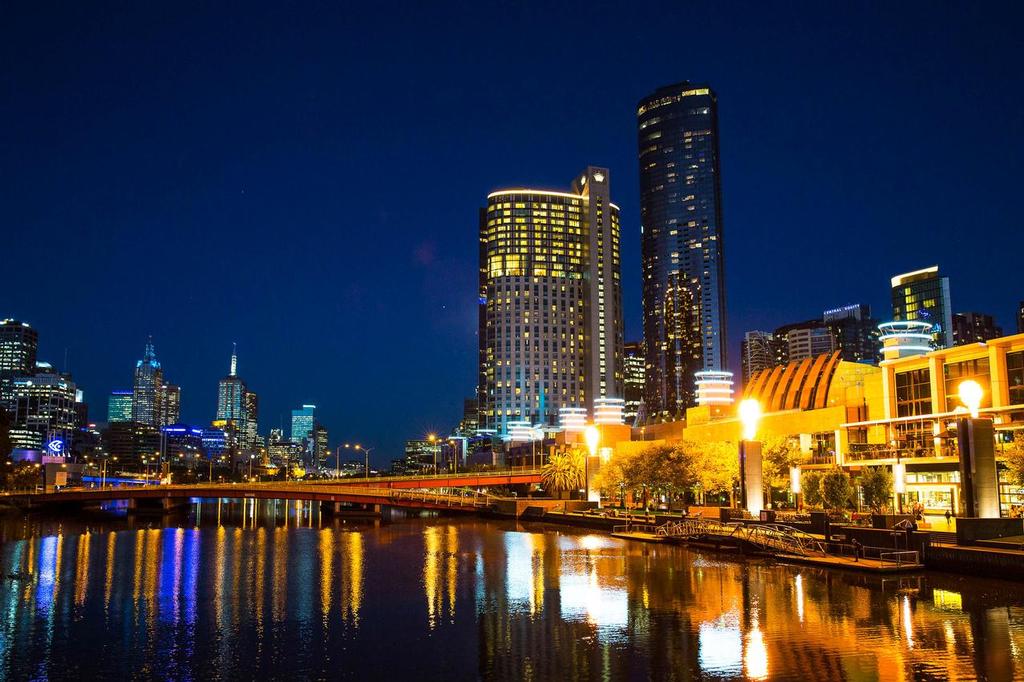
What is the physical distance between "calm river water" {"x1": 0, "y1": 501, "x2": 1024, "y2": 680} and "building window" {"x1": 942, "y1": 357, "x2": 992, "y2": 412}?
39994 mm

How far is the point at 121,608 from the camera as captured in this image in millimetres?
40875

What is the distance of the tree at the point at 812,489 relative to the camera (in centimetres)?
7975

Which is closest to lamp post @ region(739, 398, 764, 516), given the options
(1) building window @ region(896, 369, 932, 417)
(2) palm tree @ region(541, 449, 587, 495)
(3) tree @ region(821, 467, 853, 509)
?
(3) tree @ region(821, 467, 853, 509)

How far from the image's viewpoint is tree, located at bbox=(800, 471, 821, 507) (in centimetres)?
7975

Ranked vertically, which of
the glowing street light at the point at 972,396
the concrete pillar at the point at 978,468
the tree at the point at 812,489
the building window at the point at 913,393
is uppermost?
the building window at the point at 913,393

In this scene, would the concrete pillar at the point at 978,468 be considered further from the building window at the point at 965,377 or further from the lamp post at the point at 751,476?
the building window at the point at 965,377

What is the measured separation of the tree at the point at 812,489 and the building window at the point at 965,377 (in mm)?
14936

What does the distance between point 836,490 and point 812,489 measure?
847cm

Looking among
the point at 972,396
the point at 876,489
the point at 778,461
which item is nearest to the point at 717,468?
the point at 778,461

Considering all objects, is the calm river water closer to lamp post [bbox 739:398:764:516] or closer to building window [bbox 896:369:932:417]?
lamp post [bbox 739:398:764:516]

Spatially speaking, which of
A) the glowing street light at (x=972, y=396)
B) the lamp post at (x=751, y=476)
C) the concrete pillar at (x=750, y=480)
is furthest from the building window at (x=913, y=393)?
the glowing street light at (x=972, y=396)

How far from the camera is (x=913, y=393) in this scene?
298 feet

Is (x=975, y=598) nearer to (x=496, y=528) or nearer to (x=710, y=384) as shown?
(x=496, y=528)

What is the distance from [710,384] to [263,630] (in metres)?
108
